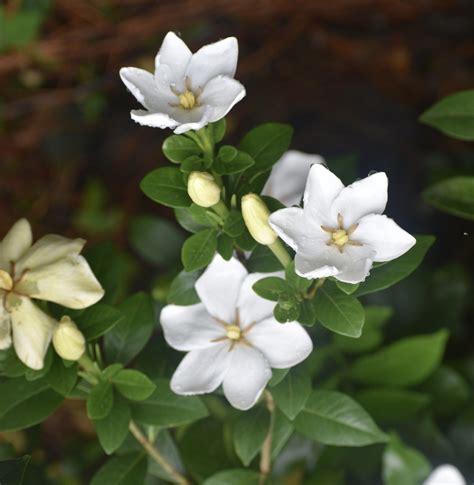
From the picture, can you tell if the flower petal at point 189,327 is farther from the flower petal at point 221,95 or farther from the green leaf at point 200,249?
the flower petal at point 221,95

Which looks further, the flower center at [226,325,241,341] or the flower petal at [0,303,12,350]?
the flower center at [226,325,241,341]

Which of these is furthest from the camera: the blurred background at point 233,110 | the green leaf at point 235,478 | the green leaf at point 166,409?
the blurred background at point 233,110

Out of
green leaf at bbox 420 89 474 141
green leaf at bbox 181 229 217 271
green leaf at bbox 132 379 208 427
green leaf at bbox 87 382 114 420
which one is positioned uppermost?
green leaf at bbox 420 89 474 141

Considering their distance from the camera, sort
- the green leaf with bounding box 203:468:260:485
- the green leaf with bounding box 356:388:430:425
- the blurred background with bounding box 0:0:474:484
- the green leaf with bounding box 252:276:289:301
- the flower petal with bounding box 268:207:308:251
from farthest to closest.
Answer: the blurred background with bounding box 0:0:474:484 → the green leaf with bounding box 356:388:430:425 → the green leaf with bounding box 203:468:260:485 → the green leaf with bounding box 252:276:289:301 → the flower petal with bounding box 268:207:308:251

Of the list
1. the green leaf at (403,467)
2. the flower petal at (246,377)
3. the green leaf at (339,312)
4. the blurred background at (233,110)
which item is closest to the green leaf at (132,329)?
the flower petal at (246,377)

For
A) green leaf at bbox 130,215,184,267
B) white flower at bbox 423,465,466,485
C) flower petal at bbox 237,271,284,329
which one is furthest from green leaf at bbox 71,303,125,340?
green leaf at bbox 130,215,184,267

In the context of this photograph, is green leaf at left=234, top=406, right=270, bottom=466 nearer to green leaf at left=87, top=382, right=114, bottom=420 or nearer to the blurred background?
green leaf at left=87, top=382, right=114, bottom=420

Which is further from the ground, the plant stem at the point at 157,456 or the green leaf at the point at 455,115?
the green leaf at the point at 455,115

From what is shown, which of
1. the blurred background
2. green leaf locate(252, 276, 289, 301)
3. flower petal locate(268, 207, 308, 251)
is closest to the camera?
flower petal locate(268, 207, 308, 251)
